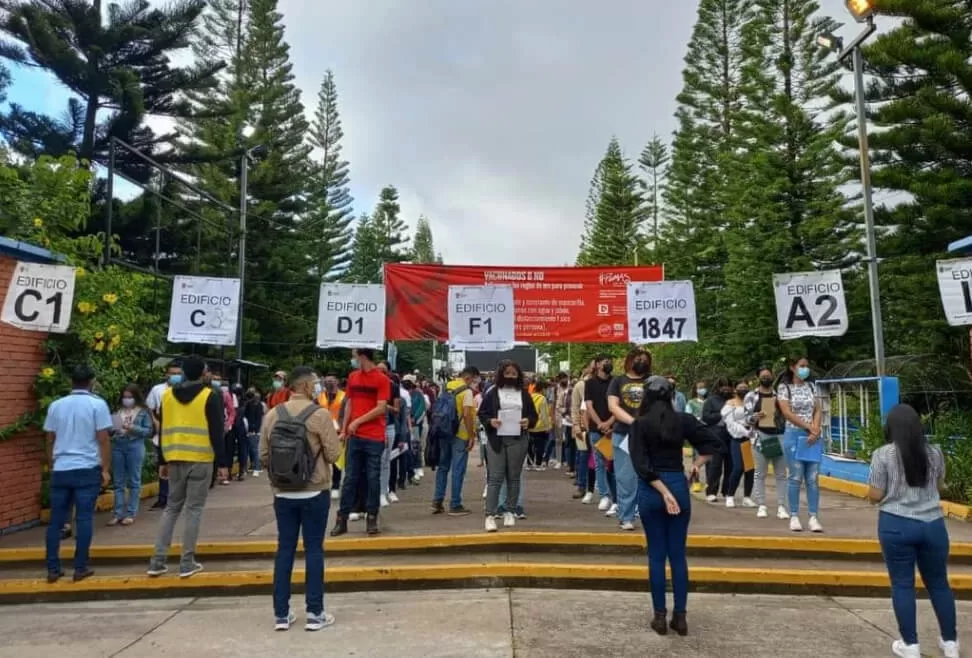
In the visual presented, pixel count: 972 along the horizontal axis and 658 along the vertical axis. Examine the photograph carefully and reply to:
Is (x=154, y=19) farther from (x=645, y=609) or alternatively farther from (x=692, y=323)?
(x=645, y=609)

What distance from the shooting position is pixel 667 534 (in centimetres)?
471

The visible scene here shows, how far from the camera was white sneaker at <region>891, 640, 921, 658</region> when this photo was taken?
423 cm

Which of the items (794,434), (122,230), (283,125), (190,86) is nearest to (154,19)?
(190,86)

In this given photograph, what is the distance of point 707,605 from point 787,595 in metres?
0.84

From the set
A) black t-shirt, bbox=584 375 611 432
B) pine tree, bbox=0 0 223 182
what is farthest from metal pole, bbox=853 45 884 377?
pine tree, bbox=0 0 223 182

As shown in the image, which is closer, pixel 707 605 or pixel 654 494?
pixel 654 494

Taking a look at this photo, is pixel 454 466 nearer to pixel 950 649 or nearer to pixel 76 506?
pixel 76 506

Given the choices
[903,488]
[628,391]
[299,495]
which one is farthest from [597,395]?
[299,495]

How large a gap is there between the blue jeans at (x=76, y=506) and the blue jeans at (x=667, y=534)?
461cm

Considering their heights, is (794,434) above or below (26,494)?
above

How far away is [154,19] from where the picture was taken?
19016 mm

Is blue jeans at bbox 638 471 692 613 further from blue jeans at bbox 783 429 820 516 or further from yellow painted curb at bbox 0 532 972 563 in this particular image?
blue jeans at bbox 783 429 820 516

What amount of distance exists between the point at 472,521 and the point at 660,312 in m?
4.83

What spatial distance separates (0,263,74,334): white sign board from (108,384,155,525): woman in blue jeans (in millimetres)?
1333
